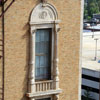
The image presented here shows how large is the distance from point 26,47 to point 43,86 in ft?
4.56

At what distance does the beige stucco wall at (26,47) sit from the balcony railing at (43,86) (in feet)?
1.30

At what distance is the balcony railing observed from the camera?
14.1 metres

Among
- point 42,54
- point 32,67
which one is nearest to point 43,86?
point 32,67

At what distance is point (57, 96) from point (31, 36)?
7.35ft

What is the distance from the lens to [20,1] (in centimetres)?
1352

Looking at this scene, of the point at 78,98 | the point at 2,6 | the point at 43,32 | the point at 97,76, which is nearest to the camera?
the point at 2,6

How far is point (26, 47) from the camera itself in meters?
13.9

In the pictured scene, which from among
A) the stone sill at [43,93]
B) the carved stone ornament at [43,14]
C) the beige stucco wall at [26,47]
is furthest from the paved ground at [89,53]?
the carved stone ornament at [43,14]

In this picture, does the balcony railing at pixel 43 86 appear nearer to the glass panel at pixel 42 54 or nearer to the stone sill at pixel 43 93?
the stone sill at pixel 43 93

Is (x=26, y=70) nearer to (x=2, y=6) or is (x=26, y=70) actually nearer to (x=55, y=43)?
(x=55, y=43)

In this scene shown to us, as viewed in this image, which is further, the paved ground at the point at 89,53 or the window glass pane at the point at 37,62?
the paved ground at the point at 89,53

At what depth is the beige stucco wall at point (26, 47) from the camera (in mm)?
13484

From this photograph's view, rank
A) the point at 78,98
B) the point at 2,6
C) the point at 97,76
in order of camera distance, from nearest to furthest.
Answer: the point at 2,6 < the point at 78,98 < the point at 97,76

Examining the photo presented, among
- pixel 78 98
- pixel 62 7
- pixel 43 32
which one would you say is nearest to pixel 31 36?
pixel 43 32
